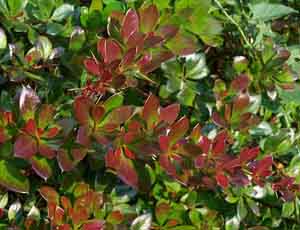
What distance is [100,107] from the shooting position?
3.85 ft

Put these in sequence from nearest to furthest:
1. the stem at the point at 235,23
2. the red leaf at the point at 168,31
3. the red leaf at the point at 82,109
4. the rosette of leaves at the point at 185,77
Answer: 1. the red leaf at the point at 82,109
2. the red leaf at the point at 168,31
3. the rosette of leaves at the point at 185,77
4. the stem at the point at 235,23

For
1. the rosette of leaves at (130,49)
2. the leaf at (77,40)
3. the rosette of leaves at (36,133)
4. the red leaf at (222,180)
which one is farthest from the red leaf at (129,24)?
the red leaf at (222,180)

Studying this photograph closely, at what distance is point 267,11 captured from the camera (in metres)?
1.76

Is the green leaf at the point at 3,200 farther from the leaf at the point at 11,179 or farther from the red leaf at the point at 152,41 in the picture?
the red leaf at the point at 152,41

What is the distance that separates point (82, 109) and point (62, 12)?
14.3 inches

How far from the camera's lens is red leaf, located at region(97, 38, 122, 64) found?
4.11 ft

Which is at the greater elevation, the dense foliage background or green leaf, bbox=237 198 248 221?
the dense foliage background

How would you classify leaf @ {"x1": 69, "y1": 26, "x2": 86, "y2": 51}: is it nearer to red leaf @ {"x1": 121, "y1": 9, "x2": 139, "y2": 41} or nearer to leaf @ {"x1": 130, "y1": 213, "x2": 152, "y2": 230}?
red leaf @ {"x1": 121, "y1": 9, "x2": 139, "y2": 41}

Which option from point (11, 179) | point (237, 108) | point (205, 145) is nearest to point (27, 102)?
point (11, 179)

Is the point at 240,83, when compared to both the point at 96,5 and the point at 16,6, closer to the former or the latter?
the point at 96,5

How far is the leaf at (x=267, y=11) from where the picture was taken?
1.75m

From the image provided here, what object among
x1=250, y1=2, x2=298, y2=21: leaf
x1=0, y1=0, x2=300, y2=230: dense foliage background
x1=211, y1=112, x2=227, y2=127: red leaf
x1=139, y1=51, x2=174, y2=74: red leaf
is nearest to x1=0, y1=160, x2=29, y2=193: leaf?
x1=0, y1=0, x2=300, y2=230: dense foliage background

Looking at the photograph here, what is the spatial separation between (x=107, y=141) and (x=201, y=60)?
426mm

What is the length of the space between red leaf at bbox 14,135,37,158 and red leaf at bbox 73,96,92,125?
10 cm
